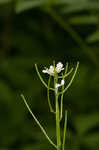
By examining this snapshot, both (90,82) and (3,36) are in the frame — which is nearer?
(90,82)

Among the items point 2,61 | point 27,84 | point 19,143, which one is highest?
point 2,61

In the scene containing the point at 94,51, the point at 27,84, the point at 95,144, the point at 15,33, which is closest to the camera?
the point at 95,144

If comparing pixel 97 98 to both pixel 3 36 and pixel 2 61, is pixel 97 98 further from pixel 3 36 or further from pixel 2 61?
pixel 3 36

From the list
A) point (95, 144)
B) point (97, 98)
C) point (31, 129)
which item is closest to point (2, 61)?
point (31, 129)

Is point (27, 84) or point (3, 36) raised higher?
point (3, 36)

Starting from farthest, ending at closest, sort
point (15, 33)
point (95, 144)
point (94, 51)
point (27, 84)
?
point (15, 33), point (27, 84), point (94, 51), point (95, 144)

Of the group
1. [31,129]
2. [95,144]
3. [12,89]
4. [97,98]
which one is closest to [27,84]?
[12,89]
